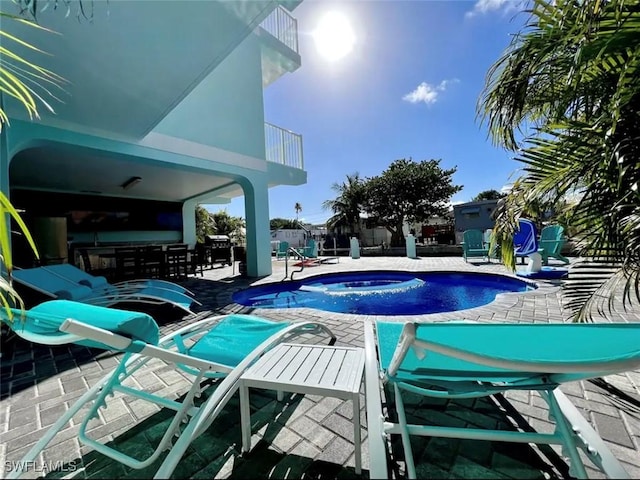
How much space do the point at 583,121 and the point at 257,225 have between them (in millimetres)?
Result: 7516

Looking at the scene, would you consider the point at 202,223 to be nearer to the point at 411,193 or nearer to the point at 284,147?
the point at 284,147

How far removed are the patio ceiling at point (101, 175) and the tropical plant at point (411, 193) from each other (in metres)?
13.7

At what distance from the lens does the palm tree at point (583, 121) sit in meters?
1.71

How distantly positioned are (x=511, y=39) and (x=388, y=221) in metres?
20.5

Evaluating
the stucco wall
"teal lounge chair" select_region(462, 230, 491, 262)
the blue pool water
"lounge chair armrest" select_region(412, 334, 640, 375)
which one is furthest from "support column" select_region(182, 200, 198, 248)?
"lounge chair armrest" select_region(412, 334, 640, 375)

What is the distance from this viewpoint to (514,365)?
108 centimetres

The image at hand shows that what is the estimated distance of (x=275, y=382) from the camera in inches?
59.2

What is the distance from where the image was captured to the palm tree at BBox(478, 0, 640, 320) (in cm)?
171

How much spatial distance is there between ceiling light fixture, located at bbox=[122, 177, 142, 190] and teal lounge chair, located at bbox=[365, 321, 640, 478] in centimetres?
975

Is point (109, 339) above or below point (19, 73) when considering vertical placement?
below

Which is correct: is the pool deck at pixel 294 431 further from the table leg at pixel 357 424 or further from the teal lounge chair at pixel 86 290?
the teal lounge chair at pixel 86 290

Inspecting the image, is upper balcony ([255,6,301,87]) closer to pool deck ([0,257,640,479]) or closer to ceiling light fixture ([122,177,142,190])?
ceiling light fixture ([122,177,142,190])

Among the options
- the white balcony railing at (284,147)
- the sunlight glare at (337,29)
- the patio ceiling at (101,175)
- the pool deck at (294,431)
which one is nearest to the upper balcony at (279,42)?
the white balcony railing at (284,147)

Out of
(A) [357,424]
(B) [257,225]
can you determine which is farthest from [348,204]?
(A) [357,424]
